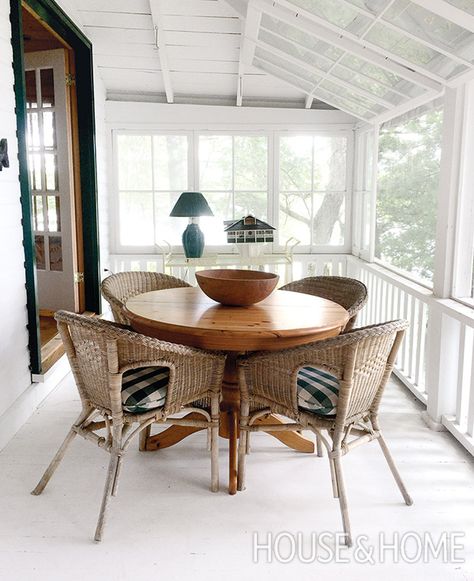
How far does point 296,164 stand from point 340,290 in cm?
258

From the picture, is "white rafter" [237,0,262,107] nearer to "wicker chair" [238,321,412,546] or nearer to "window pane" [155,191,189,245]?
"window pane" [155,191,189,245]

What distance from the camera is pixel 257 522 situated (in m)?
2.09

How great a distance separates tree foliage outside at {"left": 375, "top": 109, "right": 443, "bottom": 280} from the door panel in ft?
8.68

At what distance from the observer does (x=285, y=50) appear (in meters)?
4.00

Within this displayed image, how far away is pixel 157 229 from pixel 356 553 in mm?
3932

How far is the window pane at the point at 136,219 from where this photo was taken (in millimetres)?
5254

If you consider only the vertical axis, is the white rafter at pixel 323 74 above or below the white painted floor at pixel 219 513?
above

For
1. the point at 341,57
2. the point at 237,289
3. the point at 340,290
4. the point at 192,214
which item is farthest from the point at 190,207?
the point at 237,289

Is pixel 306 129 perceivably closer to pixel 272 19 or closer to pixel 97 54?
pixel 272 19

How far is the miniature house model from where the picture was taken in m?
4.82

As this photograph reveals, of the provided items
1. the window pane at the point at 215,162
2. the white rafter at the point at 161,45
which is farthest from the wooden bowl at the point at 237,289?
the window pane at the point at 215,162

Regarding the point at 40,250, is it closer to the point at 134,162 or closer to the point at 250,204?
the point at 134,162

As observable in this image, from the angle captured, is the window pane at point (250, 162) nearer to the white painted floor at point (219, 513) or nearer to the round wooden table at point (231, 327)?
the round wooden table at point (231, 327)

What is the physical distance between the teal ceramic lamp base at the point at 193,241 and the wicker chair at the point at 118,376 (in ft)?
8.93
